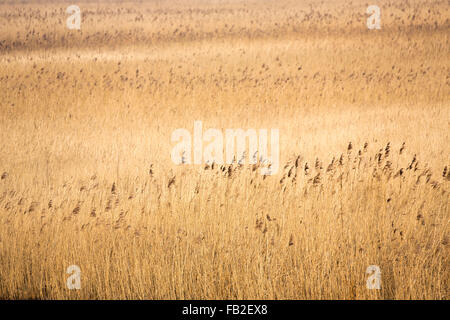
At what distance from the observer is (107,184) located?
23.2 feet

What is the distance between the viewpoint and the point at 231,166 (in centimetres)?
535

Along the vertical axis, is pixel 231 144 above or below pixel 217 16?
below

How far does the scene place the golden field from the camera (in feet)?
13.6

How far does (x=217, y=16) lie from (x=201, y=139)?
2183 centimetres

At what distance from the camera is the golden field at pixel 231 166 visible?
4141mm

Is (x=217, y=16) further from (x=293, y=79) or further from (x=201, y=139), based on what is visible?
(x=201, y=139)

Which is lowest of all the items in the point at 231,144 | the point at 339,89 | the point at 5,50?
the point at 231,144

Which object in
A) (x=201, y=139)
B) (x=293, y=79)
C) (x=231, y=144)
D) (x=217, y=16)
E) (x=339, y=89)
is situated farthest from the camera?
(x=217, y=16)

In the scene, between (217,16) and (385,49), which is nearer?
(385,49)
